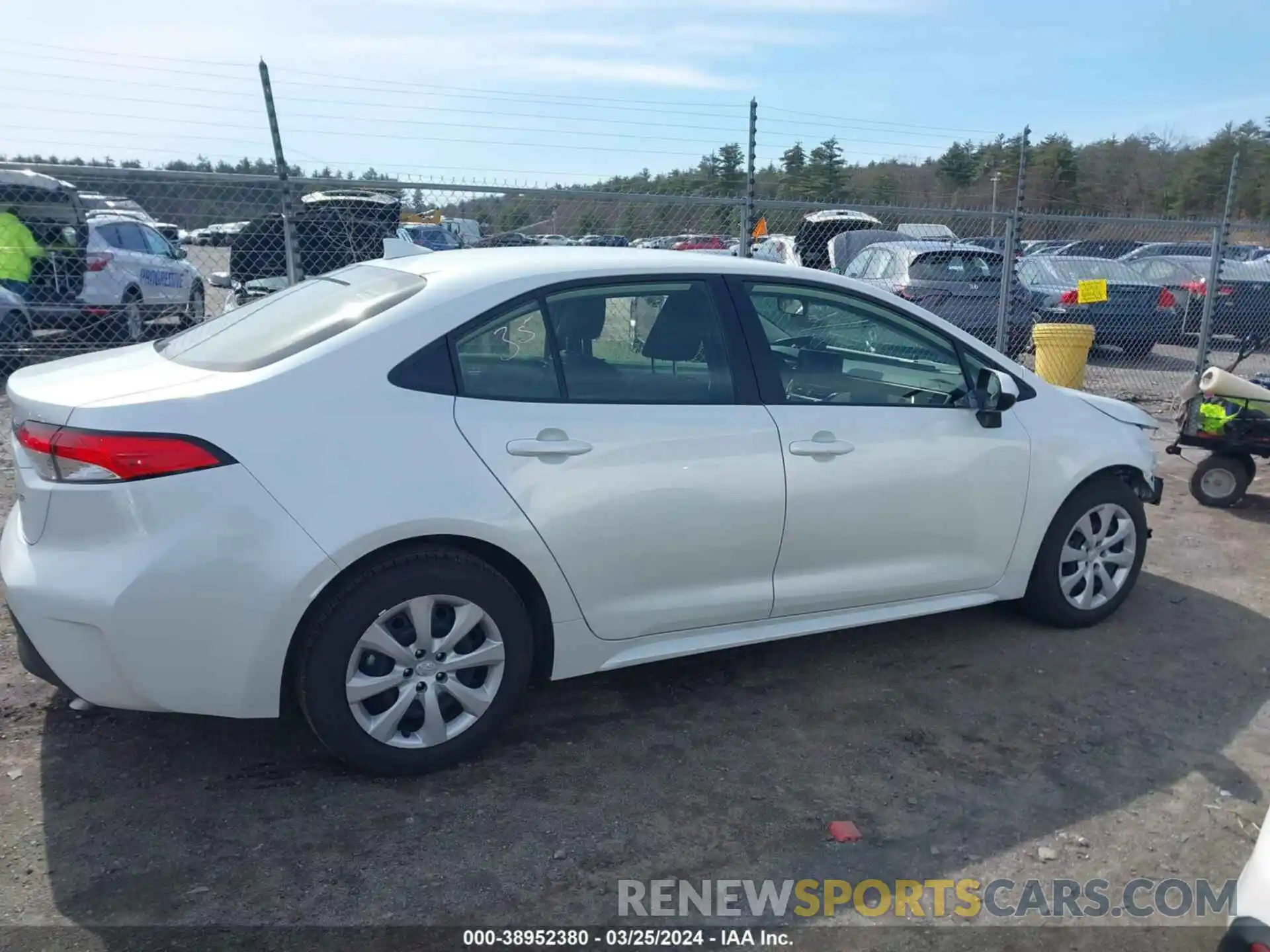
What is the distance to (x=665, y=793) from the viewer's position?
3250 millimetres

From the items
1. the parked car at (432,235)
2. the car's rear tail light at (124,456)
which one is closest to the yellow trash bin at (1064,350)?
the parked car at (432,235)

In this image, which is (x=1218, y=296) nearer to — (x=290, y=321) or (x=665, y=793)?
(x=665, y=793)

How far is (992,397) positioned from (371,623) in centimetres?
256

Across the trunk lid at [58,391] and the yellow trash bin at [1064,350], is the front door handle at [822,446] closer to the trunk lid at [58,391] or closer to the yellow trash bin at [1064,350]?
the trunk lid at [58,391]

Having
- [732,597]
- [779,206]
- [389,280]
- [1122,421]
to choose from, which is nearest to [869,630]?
[732,597]

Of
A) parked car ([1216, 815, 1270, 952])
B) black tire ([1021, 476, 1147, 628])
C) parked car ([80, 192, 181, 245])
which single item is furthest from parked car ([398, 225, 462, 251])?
parked car ([1216, 815, 1270, 952])

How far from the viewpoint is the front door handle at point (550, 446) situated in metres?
3.25

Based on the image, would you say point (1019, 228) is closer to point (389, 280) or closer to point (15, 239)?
point (389, 280)

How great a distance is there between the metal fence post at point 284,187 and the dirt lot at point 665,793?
10.2 feet

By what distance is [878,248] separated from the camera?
1140cm

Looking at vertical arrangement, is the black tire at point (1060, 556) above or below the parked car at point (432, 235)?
below

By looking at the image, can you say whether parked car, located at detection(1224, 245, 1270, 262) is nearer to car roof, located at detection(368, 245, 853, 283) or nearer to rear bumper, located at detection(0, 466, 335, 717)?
car roof, located at detection(368, 245, 853, 283)

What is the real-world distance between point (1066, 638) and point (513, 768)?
2607mm

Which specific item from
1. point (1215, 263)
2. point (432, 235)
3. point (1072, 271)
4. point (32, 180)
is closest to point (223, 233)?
point (432, 235)
